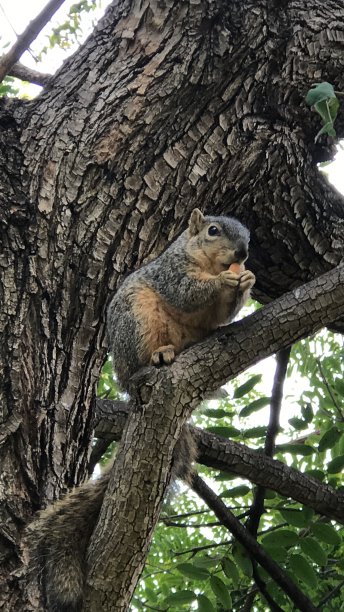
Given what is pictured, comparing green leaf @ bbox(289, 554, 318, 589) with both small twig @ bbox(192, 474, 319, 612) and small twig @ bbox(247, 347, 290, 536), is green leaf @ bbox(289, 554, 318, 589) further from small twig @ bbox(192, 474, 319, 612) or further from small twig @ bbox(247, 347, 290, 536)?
small twig @ bbox(247, 347, 290, 536)

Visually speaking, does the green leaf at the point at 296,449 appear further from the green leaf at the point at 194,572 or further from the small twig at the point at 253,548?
the green leaf at the point at 194,572

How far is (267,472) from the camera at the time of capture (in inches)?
119

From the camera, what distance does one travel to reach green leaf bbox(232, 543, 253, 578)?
3.04 m

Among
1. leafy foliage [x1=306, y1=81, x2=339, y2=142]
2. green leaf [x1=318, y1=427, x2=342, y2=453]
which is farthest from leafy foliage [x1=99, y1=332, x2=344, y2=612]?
leafy foliage [x1=306, y1=81, x2=339, y2=142]

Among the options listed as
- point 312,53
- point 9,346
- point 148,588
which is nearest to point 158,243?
point 9,346

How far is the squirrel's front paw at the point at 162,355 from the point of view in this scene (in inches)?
97.2

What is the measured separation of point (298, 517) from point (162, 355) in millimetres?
992

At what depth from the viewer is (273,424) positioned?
309 cm

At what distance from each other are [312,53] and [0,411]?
197cm

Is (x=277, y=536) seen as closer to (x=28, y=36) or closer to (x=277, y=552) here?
(x=277, y=552)

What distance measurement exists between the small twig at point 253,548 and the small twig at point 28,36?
1.66 m

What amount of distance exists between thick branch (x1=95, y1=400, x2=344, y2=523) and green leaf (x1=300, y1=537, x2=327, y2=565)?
0.57 feet

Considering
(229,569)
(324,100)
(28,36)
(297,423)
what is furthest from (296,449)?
(28,36)

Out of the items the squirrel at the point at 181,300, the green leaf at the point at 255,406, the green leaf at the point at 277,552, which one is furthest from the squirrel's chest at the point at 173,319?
the green leaf at the point at 277,552
